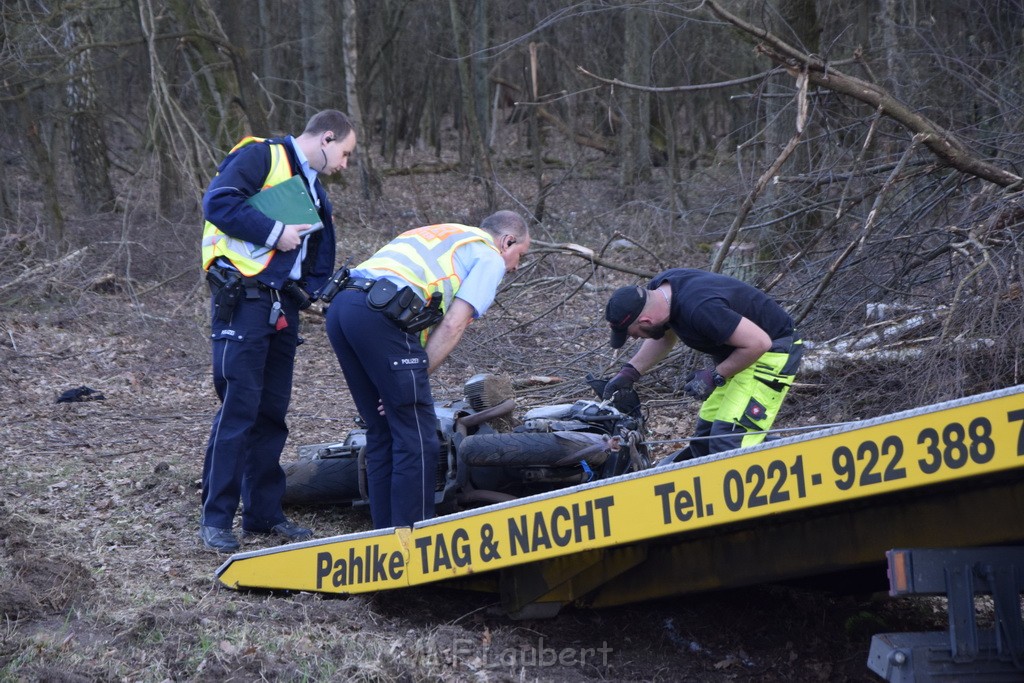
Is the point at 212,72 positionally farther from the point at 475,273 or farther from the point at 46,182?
the point at 475,273

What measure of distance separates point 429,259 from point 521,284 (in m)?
3.89

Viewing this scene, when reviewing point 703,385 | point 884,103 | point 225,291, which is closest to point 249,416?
point 225,291

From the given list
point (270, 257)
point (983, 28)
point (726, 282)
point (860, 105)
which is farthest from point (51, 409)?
point (983, 28)

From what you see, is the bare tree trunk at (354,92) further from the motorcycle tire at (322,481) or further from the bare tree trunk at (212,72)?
the motorcycle tire at (322,481)

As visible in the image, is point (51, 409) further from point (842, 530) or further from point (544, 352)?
point (842, 530)

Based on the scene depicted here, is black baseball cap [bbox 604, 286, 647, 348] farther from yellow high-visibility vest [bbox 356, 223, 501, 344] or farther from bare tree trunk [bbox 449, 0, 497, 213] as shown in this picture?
bare tree trunk [bbox 449, 0, 497, 213]

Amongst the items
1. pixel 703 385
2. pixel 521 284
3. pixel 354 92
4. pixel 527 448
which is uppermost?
pixel 354 92

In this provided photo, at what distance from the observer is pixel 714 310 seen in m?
4.29

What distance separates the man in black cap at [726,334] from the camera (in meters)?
4.30

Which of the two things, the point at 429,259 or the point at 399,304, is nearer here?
the point at 399,304

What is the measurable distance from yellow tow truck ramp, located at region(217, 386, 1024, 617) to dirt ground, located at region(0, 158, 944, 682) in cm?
19

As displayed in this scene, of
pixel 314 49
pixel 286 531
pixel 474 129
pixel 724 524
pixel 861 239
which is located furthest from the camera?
pixel 314 49

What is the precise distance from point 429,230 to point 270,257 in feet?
2.51

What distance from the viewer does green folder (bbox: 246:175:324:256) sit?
448 cm
